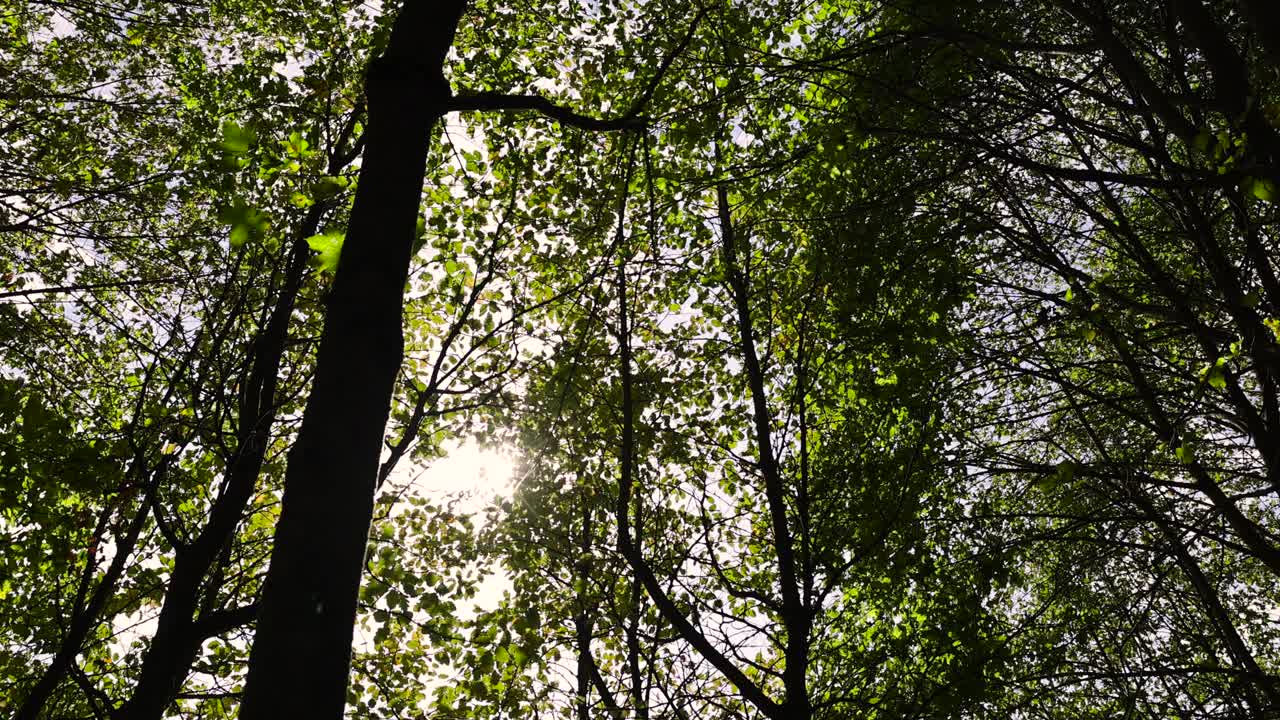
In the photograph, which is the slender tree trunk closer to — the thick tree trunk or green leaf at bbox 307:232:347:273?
green leaf at bbox 307:232:347:273

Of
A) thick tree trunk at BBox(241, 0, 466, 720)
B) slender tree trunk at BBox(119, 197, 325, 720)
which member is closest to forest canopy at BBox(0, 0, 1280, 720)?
slender tree trunk at BBox(119, 197, 325, 720)

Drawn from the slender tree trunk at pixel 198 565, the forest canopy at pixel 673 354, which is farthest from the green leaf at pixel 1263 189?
the slender tree trunk at pixel 198 565

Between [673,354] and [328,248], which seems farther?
[673,354]

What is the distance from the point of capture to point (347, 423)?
6.31 feet

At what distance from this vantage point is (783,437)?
7973 mm

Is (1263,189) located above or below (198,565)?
below

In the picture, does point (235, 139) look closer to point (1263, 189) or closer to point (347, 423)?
point (347, 423)

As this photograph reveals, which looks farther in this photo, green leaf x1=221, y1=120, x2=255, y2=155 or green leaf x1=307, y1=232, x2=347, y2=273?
green leaf x1=307, y1=232, x2=347, y2=273

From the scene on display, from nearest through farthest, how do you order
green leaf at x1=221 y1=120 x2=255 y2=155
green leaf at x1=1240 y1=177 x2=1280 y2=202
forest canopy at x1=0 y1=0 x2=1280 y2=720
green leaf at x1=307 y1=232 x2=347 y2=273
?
green leaf at x1=221 y1=120 x2=255 y2=155
green leaf at x1=307 y1=232 x2=347 y2=273
green leaf at x1=1240 y1=177 x2=1280 y2=202
forest canopy at x1=0 y1=0 x2=1280 y2=720

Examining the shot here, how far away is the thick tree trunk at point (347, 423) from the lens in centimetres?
164

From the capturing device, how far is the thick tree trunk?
164 cm

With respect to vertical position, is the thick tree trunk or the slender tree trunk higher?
the slender tree trunk

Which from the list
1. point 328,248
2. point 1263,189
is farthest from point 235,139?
point 1263,189

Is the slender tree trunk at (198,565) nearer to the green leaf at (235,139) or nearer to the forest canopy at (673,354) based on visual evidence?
the forest canopy at (673,354)
